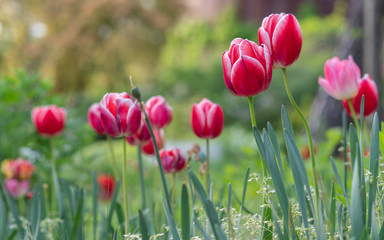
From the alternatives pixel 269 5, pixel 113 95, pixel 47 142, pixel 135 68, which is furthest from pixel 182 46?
A: pixel 113 95

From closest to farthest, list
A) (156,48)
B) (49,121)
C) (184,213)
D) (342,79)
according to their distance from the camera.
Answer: (184,213) < (342,79) < (49,121) < (156,48)

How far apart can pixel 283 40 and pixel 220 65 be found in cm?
1282

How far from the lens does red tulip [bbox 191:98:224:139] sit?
1.15 meters

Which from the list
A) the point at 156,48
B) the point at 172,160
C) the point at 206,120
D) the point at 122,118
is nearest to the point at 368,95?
the point at 206,120

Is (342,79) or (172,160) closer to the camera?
(342,79)

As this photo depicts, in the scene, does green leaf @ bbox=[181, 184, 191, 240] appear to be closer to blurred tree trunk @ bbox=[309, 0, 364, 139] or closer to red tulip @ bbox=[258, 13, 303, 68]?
red tulip @ bbox=[258, 13, 303, 68]

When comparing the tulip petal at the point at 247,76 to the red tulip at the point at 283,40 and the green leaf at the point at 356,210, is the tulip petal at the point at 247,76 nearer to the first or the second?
the red tulip at the point at 283,40

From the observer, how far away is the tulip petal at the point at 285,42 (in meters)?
0.85

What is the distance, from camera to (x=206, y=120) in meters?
1.15

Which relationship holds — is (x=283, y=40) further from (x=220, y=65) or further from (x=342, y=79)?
(x=220, y=65)

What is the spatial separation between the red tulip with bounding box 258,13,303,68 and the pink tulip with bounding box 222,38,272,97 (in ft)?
0.10

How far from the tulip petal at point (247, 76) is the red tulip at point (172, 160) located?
1.44ft

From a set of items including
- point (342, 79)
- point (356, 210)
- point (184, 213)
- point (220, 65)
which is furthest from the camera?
point (220, 65)

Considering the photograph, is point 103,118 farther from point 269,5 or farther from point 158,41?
point 269,5
